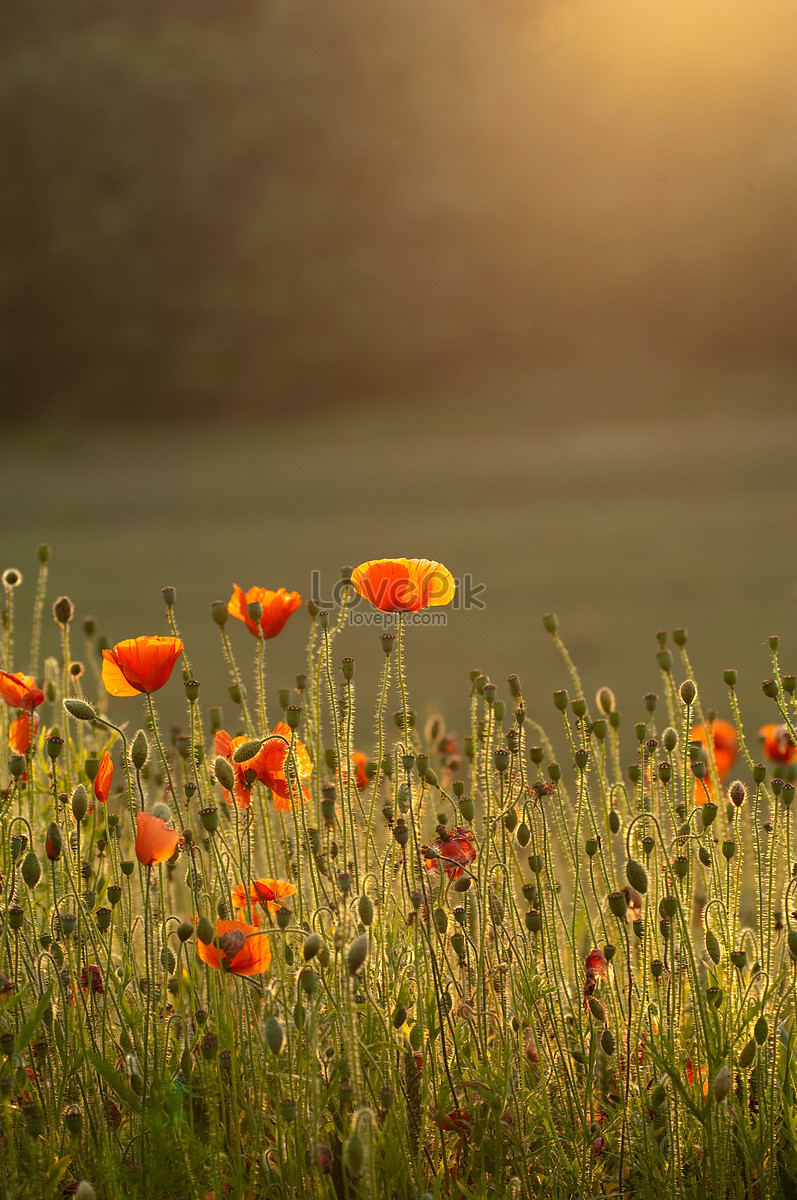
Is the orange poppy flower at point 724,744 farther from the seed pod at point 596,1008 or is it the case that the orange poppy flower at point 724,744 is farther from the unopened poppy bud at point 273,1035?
the unopened poppy bud at point 273,1035

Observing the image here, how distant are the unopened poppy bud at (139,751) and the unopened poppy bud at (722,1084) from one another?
0.68 meters

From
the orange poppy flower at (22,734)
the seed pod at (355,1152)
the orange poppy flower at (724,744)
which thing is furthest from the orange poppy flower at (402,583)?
the orange poppy flower at (724,744)

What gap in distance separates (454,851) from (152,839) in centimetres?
36

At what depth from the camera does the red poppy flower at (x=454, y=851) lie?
131 centimetres

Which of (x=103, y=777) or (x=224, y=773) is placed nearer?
(x=224, y=773)

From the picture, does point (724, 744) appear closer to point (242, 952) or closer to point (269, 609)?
point (269, 609)

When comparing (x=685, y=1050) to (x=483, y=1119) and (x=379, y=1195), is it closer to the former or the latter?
(x=483, y=1119)

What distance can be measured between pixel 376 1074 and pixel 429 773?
0.35 metres

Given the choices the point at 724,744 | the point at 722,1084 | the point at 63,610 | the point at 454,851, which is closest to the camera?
the point at 722,1084

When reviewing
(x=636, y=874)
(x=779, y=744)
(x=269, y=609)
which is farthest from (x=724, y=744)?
(x=636, y=874)

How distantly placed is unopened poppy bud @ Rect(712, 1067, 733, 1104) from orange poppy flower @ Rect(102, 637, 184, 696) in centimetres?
74

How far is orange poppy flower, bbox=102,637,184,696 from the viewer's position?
133 cm

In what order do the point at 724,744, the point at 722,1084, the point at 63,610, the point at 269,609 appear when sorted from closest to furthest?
the point at 722,1084 → the point at 269,609 → the point at 63,610 → the point at 724,744

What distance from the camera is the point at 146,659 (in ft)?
4.40
